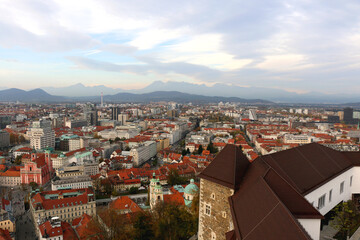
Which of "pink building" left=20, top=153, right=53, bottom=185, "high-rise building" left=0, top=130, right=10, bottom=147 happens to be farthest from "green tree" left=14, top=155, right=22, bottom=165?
"high-rise building" left=0, top=130, right=10, bottom=147

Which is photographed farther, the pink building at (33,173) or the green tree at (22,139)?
the green tree at (22,139)

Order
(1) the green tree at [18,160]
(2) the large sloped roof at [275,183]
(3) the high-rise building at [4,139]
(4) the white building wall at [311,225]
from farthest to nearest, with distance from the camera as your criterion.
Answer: (3) the high-rise building at [4,139] → (1) the green tree at [18,160] → (4) the white building wall at [311,225] → (2) the large sloped roof at [275,183]

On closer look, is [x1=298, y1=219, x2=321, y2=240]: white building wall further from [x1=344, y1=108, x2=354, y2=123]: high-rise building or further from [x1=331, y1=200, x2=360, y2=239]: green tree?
[x1=344, y1=108, x2=354, y2=123]: high-rise building

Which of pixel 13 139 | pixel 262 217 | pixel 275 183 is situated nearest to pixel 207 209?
pixel 275 183

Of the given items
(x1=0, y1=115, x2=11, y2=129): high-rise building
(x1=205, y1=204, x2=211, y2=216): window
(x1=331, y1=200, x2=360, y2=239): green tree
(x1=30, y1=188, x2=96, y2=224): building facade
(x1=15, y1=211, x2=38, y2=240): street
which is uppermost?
(x1=205, y1=204, x2=211, y2=216): window

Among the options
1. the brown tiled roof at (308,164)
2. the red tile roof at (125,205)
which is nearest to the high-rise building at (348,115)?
the brown tiled roof at (308,164)

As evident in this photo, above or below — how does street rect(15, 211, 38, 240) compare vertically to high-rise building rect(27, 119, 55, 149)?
below

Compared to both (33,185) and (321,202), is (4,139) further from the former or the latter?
(321,202)

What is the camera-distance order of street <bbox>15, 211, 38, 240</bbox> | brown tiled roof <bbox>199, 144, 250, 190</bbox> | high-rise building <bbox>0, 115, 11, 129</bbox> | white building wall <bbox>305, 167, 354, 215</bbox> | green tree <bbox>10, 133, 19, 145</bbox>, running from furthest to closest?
1. high-rise building <bbox>0, 115, 11, 129</bbox>
2. green tree <bbox>10, 133, 19, 145</bbox>
3. street <bbox>15, 211, 38, 240</bbox>
4. white building wall <bbox>305, 167, 354, 215</bbox>
5. brown tiled roof <bbox>199, 144, 250, 190</bbox>

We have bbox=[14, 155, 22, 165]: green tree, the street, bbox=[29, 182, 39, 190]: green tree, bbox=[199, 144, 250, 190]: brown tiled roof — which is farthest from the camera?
bbox=[14, 155, 22, 165]: green tree

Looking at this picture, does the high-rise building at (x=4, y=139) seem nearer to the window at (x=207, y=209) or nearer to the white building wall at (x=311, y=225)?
the window at (x=207, y=209)
